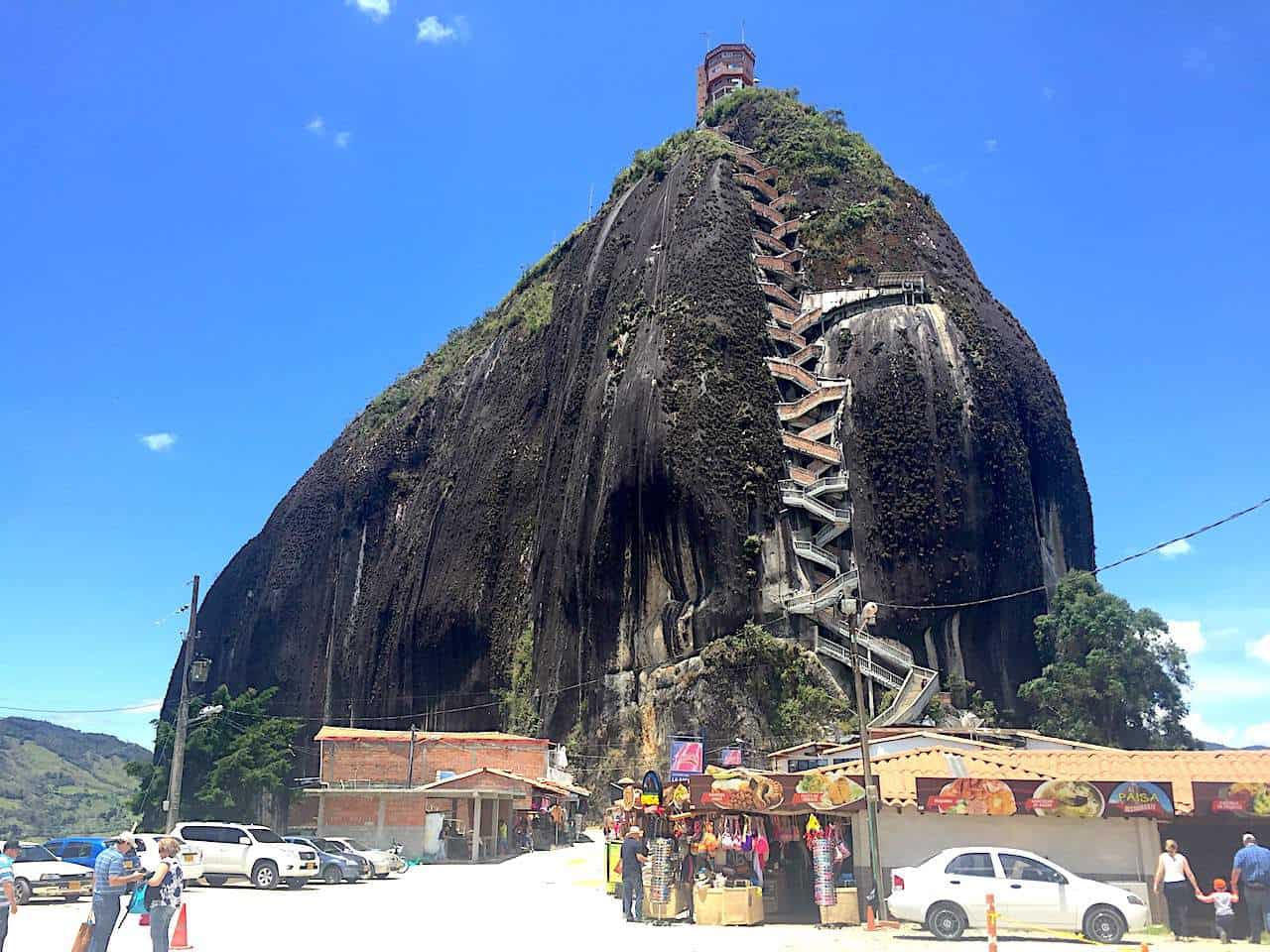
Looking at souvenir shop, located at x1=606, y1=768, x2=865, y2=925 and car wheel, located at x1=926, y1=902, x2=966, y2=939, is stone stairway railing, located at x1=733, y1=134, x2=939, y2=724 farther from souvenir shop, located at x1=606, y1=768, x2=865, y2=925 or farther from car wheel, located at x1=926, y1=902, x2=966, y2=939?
car wheel, located at x1=926, y1=902, x2=966, y2=939

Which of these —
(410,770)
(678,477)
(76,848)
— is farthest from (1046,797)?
(678,477)

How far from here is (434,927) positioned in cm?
1956

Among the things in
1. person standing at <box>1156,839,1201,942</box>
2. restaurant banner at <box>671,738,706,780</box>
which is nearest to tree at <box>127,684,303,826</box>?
restaurant banner at <box>671,738,706,780</box>

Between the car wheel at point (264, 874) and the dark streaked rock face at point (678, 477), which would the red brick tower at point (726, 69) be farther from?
the car wheel at point (264, 874)

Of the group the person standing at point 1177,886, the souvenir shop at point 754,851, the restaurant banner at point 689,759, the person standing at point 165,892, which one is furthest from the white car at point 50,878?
the person standing at point 1177,886

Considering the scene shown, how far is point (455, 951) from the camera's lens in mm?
16250

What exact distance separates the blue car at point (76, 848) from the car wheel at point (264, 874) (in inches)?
154

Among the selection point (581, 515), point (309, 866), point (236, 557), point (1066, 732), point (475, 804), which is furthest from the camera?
point (236, 557)

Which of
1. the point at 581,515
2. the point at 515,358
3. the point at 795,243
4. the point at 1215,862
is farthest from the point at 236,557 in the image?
the point at 1215,862

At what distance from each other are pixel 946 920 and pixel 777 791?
4009 mm

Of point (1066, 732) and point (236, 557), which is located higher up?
point (236, 557)

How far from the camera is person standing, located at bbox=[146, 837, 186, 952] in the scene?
497 inches

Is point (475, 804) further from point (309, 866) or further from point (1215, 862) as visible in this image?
point (1215, 862)

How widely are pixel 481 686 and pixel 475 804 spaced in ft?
106
